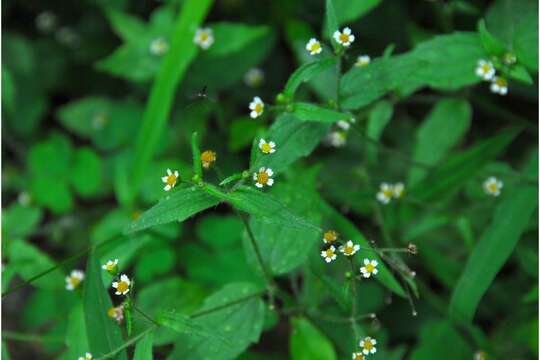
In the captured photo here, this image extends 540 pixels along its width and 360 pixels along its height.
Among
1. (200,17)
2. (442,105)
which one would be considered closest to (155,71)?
(200,17)

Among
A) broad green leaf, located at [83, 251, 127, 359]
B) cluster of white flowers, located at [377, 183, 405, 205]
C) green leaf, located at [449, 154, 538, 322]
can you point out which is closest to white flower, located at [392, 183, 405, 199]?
cluster of white flowers, located at [377, 183, 405, 205]

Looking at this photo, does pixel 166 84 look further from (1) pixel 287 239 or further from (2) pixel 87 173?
(1) pixel 287 239

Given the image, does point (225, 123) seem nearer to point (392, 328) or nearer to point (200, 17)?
point (200, 17)

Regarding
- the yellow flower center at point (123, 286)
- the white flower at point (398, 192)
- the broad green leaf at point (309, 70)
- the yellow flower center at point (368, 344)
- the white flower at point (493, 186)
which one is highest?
the broad green leaf at point (309, 70)

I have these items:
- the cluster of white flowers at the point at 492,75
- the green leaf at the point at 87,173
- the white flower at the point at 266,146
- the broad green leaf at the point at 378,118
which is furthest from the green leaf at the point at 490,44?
the green leaf at the point at 87,173

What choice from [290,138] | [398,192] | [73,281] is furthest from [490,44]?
[73,281]

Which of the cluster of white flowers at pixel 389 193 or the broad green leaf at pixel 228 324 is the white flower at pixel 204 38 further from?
the broad green leaf at pixel 228 324
